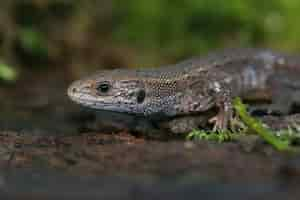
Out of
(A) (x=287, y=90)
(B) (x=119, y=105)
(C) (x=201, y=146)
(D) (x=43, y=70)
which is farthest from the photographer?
(D) (x=43, y=70)

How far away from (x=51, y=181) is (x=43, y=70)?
5.91 metres

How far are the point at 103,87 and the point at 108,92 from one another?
0.08m

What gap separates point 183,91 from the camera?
576cm

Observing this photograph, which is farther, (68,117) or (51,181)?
(68,117)

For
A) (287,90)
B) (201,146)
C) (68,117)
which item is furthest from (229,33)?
(201,146)

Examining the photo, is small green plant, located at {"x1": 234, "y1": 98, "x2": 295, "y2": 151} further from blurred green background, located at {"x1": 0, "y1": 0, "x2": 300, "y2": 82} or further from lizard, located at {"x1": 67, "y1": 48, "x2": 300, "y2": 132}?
blurred green background, located at {"x1": 0, "y1": 0, "x2": 300, "y2": 82}

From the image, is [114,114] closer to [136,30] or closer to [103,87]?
[103,87]

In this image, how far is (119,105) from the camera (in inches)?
209

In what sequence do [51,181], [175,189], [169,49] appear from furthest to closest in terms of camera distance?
[169,49], [51,181], [175,189]

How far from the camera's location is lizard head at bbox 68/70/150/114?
17.3 ft

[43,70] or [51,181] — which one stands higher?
[43,70]

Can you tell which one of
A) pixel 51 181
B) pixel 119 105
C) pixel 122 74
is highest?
pixel 122 74

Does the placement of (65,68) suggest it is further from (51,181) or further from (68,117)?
(51,181)

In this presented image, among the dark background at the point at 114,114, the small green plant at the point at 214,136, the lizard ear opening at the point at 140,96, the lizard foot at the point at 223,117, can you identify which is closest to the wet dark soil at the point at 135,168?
the dark background at the point at 114,114
